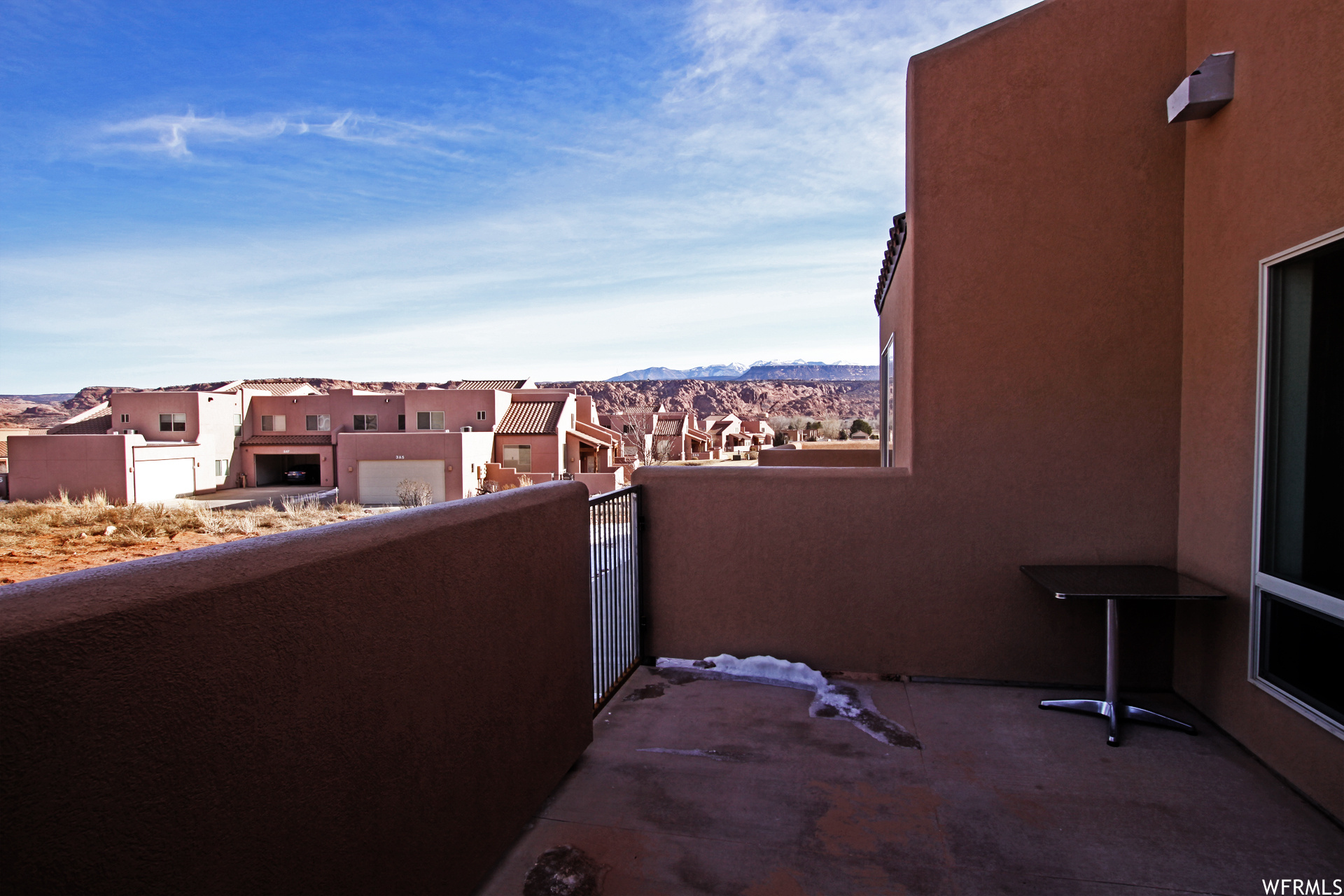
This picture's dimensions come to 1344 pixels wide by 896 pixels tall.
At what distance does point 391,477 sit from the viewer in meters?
33.5

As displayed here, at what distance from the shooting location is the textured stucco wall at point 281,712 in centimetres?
102

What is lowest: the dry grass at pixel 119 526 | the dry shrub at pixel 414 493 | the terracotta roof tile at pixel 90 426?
the dry grass at pixel 119 526

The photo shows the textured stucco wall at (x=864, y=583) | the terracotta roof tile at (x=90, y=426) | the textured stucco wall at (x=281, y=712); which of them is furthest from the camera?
the terracotta roof tile at (x=90, y=426)

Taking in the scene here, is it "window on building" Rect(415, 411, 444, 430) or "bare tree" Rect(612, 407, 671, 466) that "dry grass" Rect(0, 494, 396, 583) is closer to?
"window on building" Rect(415, 411, 444, 430)

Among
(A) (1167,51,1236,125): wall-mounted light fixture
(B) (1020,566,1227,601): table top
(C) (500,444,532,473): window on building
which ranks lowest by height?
(C) (500,444,532,473): window on building

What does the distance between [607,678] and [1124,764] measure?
2.73 metres

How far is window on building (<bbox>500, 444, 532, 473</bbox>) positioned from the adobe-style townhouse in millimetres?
55

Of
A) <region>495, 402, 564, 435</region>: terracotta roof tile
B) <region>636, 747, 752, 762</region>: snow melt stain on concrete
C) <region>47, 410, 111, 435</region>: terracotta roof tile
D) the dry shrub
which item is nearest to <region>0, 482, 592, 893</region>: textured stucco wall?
<region>636, 747, 752, 762</region>: snow melt stain on concrete

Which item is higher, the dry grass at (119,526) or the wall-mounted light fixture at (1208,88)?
the wall-mounted light fixture at (1208,88)

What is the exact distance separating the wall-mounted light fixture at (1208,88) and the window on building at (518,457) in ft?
113

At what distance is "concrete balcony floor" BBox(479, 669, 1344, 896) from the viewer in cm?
244

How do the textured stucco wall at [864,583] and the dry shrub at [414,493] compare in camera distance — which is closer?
the textured stucco wall at [864,583]

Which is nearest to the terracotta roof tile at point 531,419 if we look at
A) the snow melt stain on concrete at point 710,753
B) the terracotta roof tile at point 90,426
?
the terracotta roof tile at point 90,426

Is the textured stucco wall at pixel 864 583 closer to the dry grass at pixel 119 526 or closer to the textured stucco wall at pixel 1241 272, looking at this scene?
the textured stucco wall at pixel 1241 272
